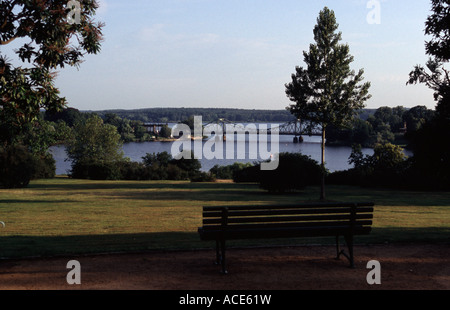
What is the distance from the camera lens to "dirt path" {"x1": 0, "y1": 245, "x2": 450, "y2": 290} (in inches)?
271

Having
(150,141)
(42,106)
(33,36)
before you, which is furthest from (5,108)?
(150,141)

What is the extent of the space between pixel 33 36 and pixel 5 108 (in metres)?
1.43

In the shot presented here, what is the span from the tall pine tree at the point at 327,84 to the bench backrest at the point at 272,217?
15.7 m

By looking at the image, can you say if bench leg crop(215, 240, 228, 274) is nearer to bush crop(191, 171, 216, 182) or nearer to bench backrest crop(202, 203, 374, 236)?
bench backrest crop(202, 203, 374, 236)

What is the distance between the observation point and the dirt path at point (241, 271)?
22.5 ft

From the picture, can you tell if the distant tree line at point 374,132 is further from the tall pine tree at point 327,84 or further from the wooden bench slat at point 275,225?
the wooden bench slat at point 275,225

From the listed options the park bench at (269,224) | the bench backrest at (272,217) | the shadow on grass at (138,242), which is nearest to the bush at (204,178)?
the shadow on grass at (138,242)

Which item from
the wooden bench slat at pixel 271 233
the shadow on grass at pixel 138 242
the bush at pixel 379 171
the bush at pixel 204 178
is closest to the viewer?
the wooden bench slat at pixel 271 233

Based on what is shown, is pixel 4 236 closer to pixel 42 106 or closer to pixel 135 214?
pixel 42 106

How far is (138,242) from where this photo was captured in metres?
10.0

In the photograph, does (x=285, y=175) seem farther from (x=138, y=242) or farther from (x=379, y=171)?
(x=138, y=242)

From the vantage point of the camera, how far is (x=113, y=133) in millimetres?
68062

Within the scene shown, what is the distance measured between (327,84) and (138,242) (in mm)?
16234
